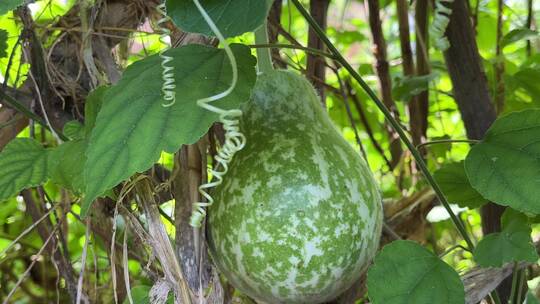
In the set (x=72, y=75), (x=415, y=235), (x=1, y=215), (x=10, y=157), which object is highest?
(x=72, y=75)

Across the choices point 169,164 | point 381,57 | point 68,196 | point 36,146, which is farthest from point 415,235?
point 36,146

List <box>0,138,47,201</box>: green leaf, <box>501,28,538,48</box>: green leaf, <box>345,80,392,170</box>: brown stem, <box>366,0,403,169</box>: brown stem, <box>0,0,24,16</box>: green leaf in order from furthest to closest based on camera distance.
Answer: <box>345,80,392,170</box>: brown stem → <box>366,0,403,169</box>: brown stem → <box>501,28,538,48</box>: green leaf → <box>0,138,47,201</box>: green leaf → <box>0,0,24,16</box>: green leaf

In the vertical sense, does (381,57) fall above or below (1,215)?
above

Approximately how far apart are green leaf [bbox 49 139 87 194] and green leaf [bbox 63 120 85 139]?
1.1 inches

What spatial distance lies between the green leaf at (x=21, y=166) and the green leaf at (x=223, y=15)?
299 mm

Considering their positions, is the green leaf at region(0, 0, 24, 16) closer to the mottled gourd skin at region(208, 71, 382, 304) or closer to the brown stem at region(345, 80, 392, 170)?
the mottled gourd skin at region(208, 71, 382, 304)

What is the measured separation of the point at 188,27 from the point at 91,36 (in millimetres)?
414

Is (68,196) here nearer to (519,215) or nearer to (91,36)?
(91,36)

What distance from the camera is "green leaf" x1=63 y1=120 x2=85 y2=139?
0.89m

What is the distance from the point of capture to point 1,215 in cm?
137

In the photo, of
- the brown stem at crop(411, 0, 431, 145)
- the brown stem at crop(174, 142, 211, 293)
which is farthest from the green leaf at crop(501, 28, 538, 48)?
the brown stem at crop(174, 142, 211, 293)

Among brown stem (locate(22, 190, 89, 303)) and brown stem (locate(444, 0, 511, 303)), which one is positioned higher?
brown stem (locate(444, 0, 511, 303))

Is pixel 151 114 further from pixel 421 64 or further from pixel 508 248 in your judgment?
pixel 421 64

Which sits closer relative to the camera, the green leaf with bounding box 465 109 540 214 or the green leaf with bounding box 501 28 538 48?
the green leaf with bounding box 465 109 540 214
